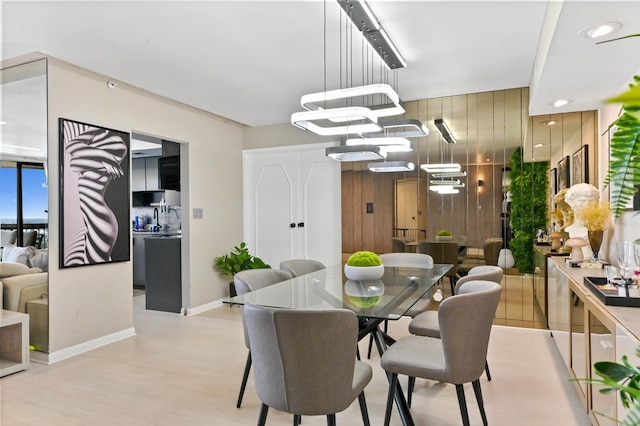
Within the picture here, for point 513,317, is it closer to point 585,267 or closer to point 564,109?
point 585,267

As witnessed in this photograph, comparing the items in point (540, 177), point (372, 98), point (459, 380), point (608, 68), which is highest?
point (372, 98)

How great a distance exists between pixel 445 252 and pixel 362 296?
8.52 feet

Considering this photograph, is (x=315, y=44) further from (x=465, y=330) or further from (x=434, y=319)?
(x=465, y=330)

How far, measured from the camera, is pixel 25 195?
365cm

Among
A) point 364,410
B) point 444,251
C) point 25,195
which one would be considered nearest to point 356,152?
point 364,410

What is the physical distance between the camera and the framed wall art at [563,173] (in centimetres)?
404

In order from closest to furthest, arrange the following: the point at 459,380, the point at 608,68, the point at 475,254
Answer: the point at 459,380 < the point at 608,68 < the point at 475,254

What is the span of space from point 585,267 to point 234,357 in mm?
2957

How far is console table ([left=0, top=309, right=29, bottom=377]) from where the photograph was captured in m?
3.23

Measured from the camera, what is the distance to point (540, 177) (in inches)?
169

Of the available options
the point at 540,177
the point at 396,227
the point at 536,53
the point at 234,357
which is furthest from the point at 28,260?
the point at 540,177

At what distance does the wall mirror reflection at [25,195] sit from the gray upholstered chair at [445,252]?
3886 mm

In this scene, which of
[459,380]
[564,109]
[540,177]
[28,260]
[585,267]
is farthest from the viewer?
[540,177]

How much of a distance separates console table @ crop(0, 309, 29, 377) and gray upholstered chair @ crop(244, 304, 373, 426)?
261cm
